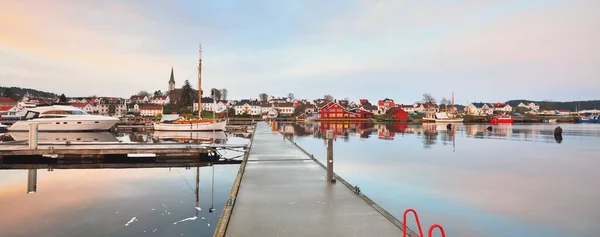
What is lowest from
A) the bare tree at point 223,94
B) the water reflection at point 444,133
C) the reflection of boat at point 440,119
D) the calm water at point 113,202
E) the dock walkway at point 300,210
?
the calm water at point 113,202

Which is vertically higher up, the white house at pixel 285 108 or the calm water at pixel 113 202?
the white house at pixel 285 108

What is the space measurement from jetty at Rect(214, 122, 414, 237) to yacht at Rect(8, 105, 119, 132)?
41.1 m

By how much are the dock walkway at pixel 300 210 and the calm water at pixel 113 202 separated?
4.70 ft

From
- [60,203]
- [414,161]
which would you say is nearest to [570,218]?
[414,161]

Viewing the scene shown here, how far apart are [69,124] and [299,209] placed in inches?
1823

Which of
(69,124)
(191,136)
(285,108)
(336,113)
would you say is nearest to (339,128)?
(191,136)

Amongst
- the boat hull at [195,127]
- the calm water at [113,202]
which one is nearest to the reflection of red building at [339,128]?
the boat hull at [195,127]

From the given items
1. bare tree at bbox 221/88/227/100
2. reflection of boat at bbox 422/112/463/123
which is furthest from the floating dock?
bare tree at bbox 221/88/227/100

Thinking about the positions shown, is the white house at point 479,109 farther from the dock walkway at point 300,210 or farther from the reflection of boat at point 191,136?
the dock walkway at point 300,210

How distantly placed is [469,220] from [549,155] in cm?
1880

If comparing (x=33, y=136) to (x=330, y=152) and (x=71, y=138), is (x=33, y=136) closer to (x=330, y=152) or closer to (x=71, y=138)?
(x=330, y=152)

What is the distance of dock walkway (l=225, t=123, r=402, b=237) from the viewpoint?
221 inches

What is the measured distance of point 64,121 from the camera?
42938 millimetres

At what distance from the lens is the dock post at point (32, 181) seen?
12.6m
